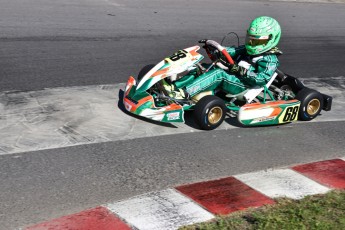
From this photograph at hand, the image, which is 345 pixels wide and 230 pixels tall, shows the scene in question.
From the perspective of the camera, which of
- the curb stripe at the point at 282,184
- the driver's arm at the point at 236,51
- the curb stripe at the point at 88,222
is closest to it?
the curb stripe at the point at 88,222

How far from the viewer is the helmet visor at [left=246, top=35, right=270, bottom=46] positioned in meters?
6.46

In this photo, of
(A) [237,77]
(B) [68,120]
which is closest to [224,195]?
(B) [68,120]

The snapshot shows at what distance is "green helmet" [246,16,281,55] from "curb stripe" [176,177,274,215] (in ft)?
6.91

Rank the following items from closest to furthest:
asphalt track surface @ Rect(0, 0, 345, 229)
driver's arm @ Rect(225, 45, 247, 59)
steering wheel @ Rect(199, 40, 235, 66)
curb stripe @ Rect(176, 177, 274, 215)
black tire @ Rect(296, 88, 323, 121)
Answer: curb stripe @ Rect(176, 177, 274, 215) → asphalt track surface @ Rect(0, 0, 345, 229) → steering wheel @ Rect(199, 40, 235, 66) → black tire @ Rect(296, 88, 323, 121) → driver's arm @ Rect(225, 45, 247, 59)

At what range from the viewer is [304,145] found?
5.97m

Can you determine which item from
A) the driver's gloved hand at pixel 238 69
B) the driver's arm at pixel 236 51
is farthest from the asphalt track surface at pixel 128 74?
the driver's arm at pixel 236 51

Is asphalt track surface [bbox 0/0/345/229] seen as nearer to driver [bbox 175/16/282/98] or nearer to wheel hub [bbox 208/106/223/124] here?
wheel hub [bbox 208/106/223/124]

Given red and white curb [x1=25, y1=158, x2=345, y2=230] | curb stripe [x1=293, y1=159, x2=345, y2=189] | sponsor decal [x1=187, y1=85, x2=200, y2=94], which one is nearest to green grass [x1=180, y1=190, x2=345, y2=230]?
red and white curb [x1=25, y1=158, x2=345, y2=230]

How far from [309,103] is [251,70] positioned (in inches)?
30.4

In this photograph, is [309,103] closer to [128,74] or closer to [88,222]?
[128,74]

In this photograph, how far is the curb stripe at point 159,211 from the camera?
411 cm

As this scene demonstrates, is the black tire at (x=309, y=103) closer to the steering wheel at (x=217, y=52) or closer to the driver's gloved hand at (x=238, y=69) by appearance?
the driver's gloved hand at (x=238, y=69)

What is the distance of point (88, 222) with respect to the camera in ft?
13.3

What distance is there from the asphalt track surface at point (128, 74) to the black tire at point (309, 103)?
149 mm
